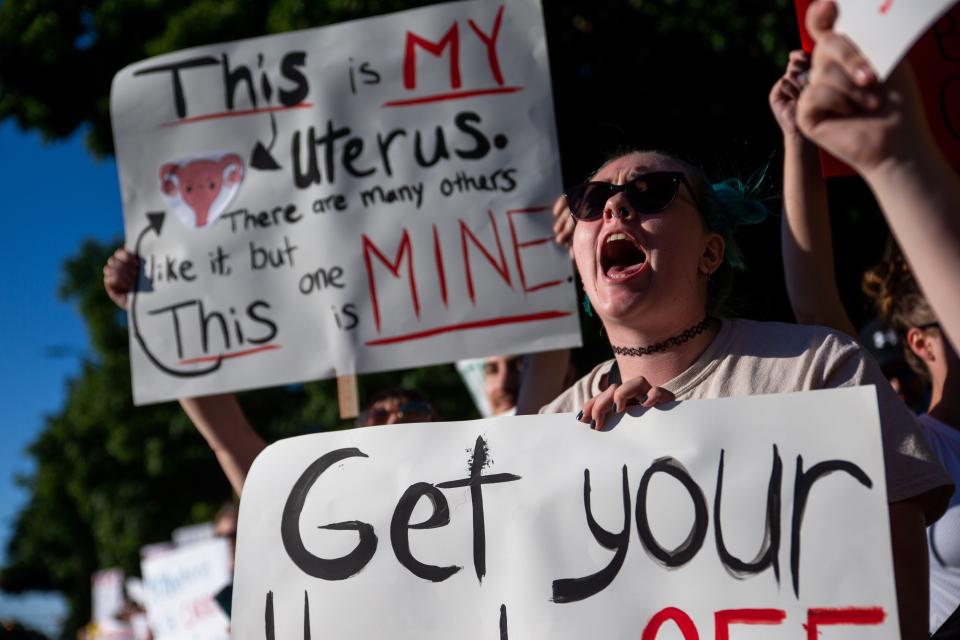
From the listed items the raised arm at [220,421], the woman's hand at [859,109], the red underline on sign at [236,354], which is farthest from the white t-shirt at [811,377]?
the red underline on sign at [236,354]

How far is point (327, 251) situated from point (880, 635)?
1827 millimetres

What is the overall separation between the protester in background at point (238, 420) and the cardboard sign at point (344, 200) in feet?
0.26

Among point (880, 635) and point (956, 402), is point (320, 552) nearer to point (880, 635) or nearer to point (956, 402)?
point (880, 635)

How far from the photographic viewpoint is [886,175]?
44.4 inches

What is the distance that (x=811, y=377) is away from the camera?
1.59m

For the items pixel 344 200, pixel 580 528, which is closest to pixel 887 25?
pixel 580 528

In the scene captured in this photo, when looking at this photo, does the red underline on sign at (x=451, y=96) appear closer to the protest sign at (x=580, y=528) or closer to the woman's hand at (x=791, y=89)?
the woman's hand at (x=791, y=89)

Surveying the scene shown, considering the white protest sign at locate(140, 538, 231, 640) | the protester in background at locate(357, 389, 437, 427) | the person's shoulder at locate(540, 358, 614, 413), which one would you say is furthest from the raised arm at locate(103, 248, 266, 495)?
the white protest sign at locate(140, 538, 231, 640)

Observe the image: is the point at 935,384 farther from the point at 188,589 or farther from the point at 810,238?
the point at 188,589

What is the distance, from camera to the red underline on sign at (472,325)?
2605 mm

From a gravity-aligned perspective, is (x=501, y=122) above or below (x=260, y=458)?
above

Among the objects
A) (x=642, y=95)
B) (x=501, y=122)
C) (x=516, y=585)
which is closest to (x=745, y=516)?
(x=516, y=585)

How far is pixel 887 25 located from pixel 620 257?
77 cm

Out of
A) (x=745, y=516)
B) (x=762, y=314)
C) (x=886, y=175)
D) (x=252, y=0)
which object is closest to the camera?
(x=886, y=175)
